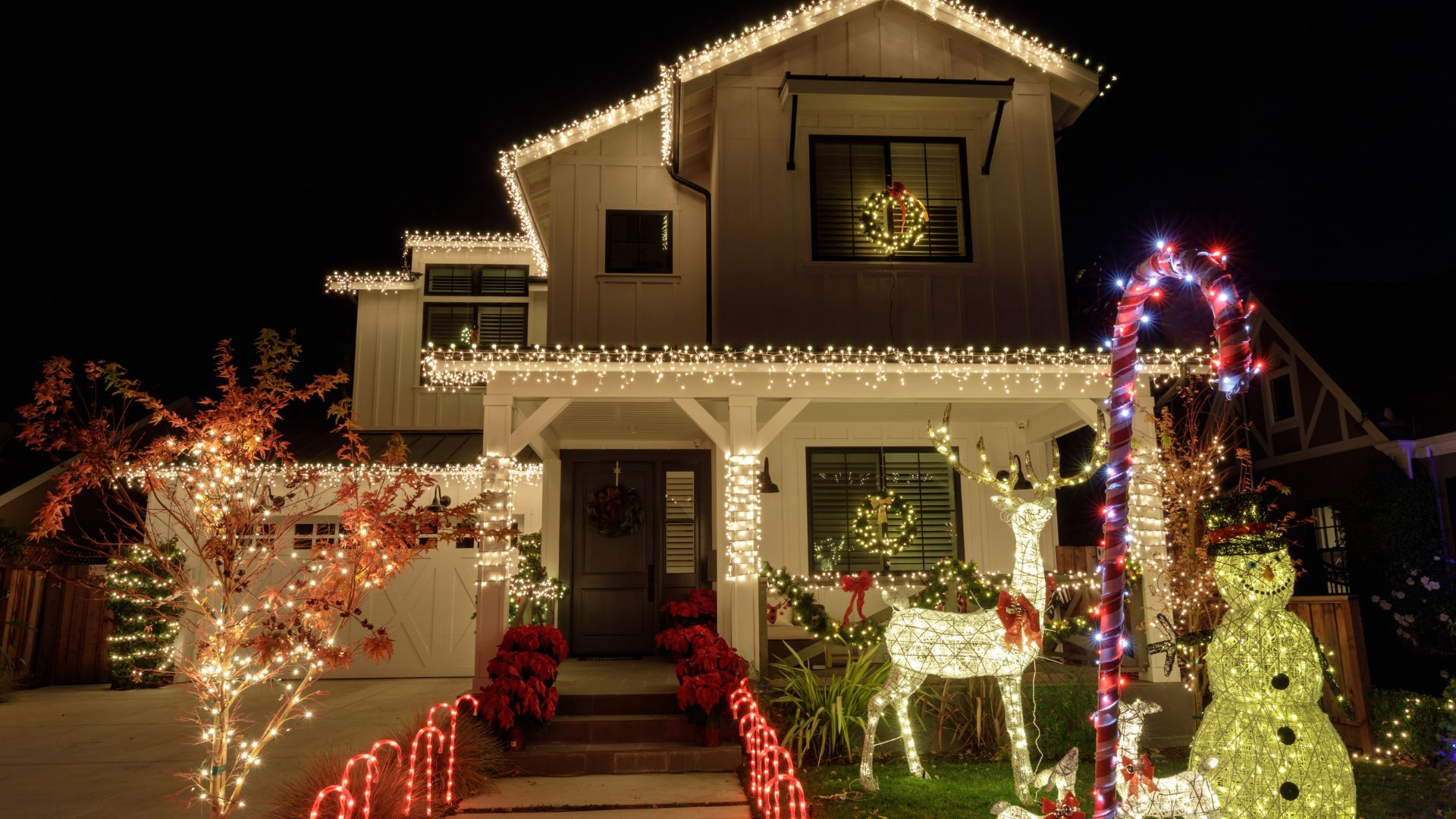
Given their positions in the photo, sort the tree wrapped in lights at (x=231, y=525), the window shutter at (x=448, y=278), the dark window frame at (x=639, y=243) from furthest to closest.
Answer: the window shutter at (x=448, y=278), the dark window frame at (x=639, y=243), the tree wrapped in lights at (x=231, y=525)

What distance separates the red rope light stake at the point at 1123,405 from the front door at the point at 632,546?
8.69m

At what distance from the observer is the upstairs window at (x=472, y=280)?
49.1ft

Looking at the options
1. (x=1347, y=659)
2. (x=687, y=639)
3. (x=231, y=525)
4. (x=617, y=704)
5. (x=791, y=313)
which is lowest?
(x=617, y=704)

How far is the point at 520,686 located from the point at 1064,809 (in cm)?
463

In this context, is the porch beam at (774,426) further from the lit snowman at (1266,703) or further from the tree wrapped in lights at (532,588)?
the lit snowman at (1266,703)

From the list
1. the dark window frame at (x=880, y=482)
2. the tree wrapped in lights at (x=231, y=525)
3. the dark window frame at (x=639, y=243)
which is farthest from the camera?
the dark window frame at (x=880, y=482)

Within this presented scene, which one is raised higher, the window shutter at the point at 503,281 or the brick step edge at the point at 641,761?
the window shutter at the point at 503,281

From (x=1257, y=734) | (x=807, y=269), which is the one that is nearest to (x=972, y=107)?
(x=807, y=269)

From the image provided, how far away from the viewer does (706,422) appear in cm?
853

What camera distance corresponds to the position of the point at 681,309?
1070 centimetres

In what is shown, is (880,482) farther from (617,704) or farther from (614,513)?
(617,704)

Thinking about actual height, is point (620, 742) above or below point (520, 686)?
below

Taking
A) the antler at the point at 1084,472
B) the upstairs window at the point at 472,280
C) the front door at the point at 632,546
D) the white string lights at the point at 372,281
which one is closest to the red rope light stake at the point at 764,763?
the antler at the point at 1084,472

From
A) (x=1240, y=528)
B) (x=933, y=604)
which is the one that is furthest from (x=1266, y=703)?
(x=933, y=604)
